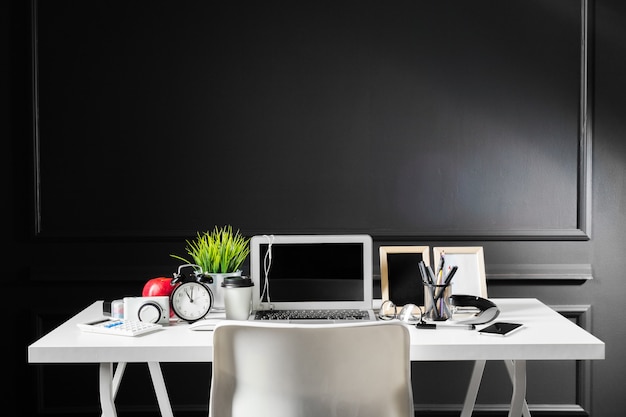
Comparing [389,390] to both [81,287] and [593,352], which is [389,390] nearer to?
[593,352]

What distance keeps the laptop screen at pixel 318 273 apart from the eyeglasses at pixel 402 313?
0.07 meters

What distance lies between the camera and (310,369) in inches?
55.7

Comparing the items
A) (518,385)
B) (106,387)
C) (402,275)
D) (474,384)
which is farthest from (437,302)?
(106,387)

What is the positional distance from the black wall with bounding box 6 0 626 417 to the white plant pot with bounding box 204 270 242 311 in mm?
717

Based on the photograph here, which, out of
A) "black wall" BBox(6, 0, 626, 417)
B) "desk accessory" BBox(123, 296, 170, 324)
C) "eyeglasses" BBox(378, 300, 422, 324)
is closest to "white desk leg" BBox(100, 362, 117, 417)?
"desk accessory" BBox(123, 296, 170, 324)

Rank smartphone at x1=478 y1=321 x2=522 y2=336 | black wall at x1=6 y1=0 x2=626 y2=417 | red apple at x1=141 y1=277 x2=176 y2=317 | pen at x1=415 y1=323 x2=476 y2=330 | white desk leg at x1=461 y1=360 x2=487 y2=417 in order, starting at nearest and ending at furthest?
1. smartphone at x1=478 y1=321 x2=522 y2=336
2. pen at x1=415 y1=323 x2=476 y2=330
3. red apple at x1=141 y1=277 x2=176 y2=317
4. white desk leg at x1=461 y1=360 x2=487 y2=417
5. black wall at x1=6 y1=0 x2=626 y2=417

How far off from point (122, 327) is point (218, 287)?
0.39 meters

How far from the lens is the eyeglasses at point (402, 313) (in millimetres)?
2002

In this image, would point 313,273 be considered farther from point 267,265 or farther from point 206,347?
point 206,347

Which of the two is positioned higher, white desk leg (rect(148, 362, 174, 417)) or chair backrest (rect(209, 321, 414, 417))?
chair backrest (rect(209, 321, 414, 417))

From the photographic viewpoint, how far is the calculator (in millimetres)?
1822

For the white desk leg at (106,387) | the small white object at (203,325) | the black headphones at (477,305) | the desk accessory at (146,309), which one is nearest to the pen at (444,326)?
the black headphones at (477,305)

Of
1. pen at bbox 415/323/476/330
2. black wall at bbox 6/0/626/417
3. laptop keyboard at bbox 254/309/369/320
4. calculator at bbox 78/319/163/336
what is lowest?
pen at bbox 415/323/476/330

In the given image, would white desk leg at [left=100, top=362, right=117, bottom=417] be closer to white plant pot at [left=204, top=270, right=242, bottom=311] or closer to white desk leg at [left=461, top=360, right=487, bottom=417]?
white plant pot at [left=204, top=270, right=242, bottom=311]
